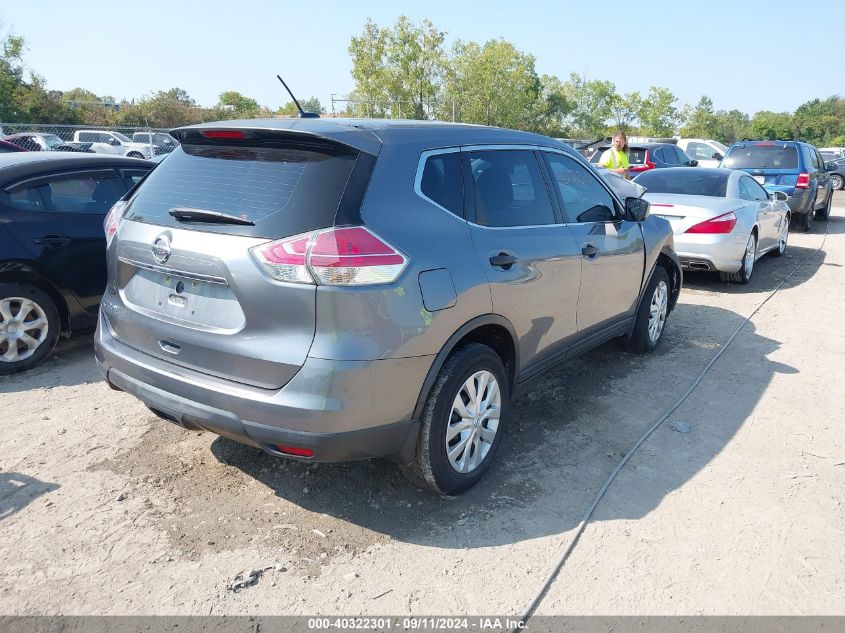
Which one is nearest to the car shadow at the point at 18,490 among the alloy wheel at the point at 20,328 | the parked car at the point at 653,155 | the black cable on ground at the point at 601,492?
the alloy wheel at the point at 20,328

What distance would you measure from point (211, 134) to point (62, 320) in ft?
9.34

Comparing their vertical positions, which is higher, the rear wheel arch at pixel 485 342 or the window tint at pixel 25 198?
the window tint at pixel 25 198

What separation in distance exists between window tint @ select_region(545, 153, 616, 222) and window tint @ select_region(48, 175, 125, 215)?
3.77 meters

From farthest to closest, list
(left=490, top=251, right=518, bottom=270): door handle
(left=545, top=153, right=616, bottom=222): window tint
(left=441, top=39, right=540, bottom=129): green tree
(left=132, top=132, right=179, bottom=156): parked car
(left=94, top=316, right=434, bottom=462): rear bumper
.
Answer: (left=441, top=39, right=540, bottom=129): green tree → (left=132, top=132, right=179, bottom=156): parked car → (left=545, top=153, right=616, bottom=222): window tint → (left=490, top=251, right=518, bottom=270): door handle → (left=94, top=316, right=434, bottom=462): rear bumper

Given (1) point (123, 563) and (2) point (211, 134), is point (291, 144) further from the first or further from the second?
(1) point (123, 563)

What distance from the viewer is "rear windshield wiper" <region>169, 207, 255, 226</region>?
2.75 meters

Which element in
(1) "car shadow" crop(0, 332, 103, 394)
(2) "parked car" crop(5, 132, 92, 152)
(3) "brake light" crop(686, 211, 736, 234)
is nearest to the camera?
(1) "car shadow" crop(0, 332, 103, 394)

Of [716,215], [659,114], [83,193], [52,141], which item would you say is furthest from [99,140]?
[659,114]

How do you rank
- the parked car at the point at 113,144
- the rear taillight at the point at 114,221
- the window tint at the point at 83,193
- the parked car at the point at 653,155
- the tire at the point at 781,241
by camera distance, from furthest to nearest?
the parked car at the point at 113,144 < the parked car at the point at 653,155 < the tire at the point at 781,241 < the window tint at the point at 83,193 < the rear taillight at the point at 114,221

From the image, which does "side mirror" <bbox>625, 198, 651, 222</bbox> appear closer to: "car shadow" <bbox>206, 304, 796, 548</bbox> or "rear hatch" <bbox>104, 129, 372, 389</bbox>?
"car shadow" <bbox>206, 304, 796, 548</bbox>

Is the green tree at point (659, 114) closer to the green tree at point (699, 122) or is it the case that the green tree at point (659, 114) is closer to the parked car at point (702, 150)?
the green tree at point (699, 122)

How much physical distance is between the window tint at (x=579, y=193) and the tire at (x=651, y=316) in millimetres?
991

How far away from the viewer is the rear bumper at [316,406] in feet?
8.59

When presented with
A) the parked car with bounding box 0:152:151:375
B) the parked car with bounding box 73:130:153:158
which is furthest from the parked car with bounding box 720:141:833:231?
the parked car with bounding box 73:130:153:158
